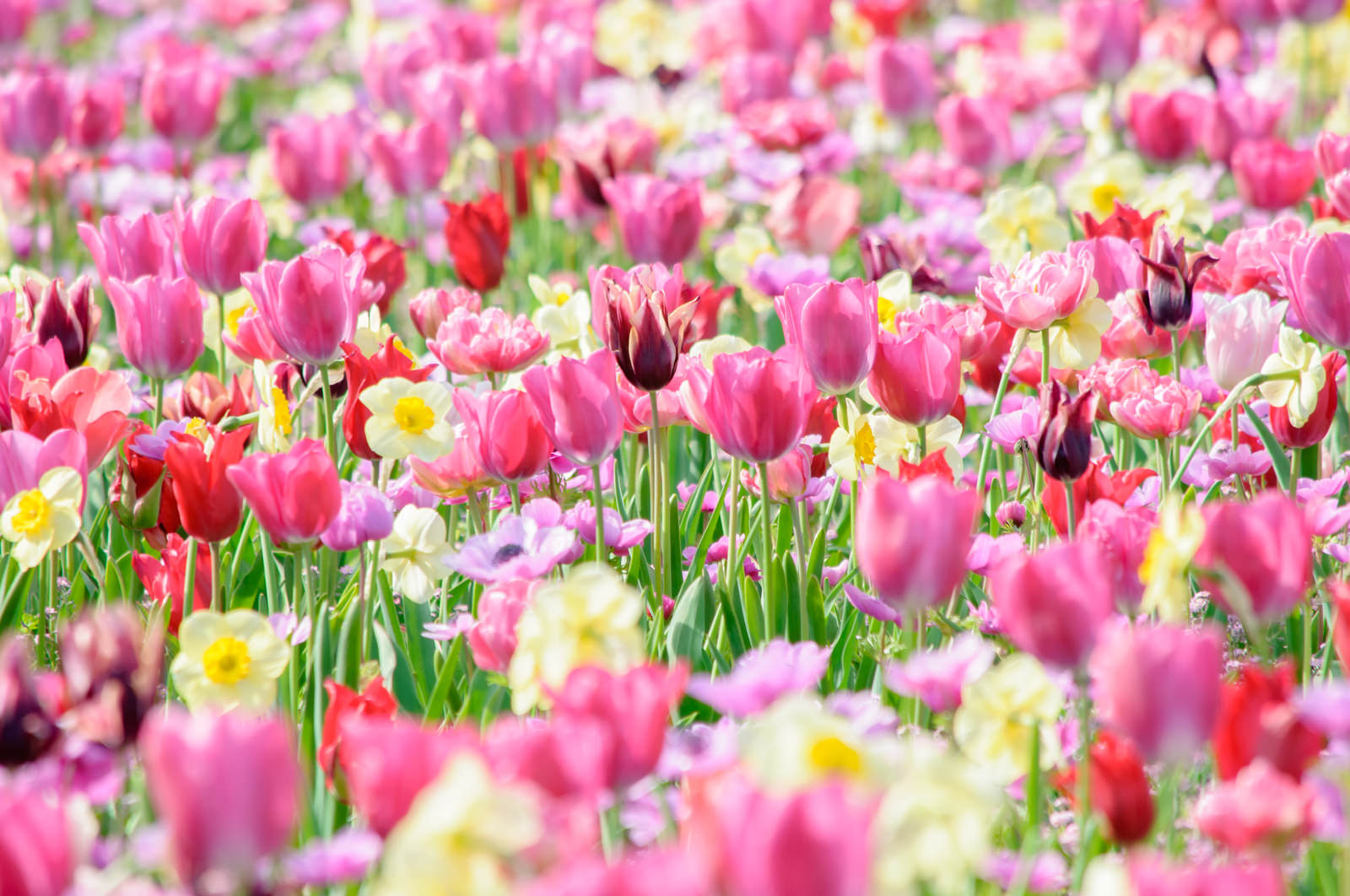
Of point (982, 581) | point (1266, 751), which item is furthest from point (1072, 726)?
point (982, 581)

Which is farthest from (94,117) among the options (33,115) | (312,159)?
(312,159)

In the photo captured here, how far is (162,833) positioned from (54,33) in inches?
319

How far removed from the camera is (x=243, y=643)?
1.56 m

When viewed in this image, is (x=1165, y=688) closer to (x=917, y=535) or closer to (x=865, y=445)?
(x=917, y=535)

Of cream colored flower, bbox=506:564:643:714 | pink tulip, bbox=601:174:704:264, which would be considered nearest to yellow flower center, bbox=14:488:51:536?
cream colored flower, bbox=506:564:643:714

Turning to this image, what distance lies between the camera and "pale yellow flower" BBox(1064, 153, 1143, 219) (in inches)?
133

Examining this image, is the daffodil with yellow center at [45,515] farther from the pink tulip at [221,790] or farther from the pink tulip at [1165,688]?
the pink tulip at [1165,688]

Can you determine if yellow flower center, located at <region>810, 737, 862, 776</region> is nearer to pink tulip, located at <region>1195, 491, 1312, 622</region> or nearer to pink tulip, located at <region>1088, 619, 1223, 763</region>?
pink tulip, located at <region>1088, 619, 1223, 763</region>

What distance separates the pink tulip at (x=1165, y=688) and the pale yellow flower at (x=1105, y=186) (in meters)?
2.31

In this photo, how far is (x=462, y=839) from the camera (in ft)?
3.10

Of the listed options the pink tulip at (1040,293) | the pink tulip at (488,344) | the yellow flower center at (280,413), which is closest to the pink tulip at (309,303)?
the yellow flower center at (280,413)

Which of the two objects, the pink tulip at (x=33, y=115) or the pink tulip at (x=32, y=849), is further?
the pink tulip at (x=33, y=115)

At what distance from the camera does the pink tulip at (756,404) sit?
72.5 inches

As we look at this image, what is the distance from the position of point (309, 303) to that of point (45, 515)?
0.48 meters
